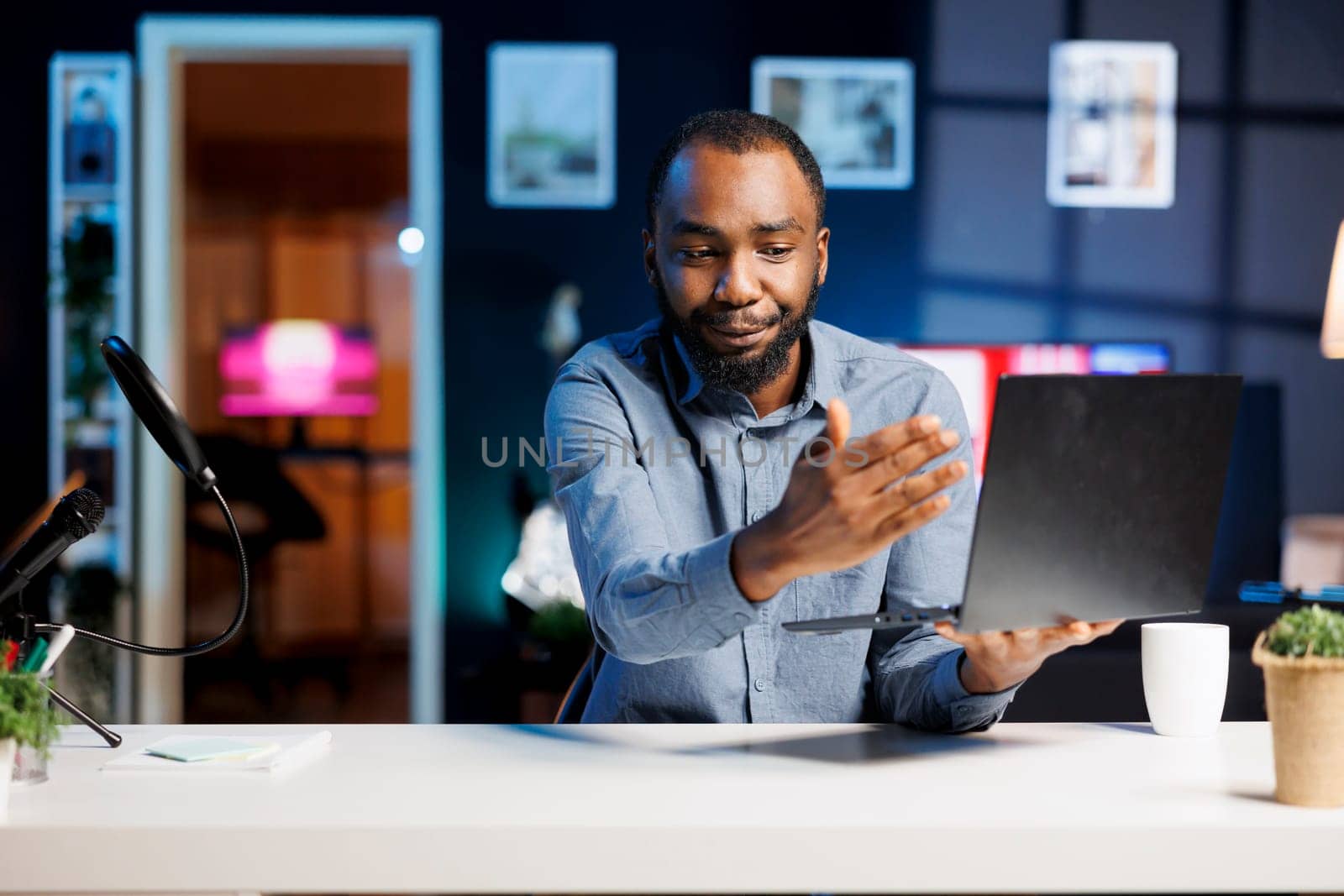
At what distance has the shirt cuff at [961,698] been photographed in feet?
4.09

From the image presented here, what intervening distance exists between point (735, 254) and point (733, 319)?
76 millimetres

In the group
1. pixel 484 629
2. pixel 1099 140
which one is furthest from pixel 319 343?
pixel 1099 140

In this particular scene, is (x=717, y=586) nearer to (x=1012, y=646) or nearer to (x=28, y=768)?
(x=1012, y=646)

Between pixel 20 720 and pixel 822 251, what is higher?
pixel 822 251

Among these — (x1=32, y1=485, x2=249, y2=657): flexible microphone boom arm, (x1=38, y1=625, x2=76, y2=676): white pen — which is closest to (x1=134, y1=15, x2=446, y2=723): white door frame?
(x1=32, y1=485, x2=249, y2=657): flexible microphone boom arm

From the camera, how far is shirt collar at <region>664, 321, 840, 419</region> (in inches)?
61.5

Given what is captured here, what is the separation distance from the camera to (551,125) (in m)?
4.17

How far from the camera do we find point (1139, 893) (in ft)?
2.96

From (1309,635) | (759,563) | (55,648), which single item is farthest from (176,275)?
(1309,635)

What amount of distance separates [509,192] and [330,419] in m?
3.38

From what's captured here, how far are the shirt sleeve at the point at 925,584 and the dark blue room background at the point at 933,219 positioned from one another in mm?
2689

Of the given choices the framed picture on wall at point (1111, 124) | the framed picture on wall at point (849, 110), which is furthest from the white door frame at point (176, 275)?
the framed picture on wall at point (1111, 124)

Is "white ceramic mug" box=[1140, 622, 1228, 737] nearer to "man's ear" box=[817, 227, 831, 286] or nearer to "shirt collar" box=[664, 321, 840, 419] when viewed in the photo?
"shirt collar" box=[664, 321, 840, 419]

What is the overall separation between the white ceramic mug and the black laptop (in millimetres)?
110
